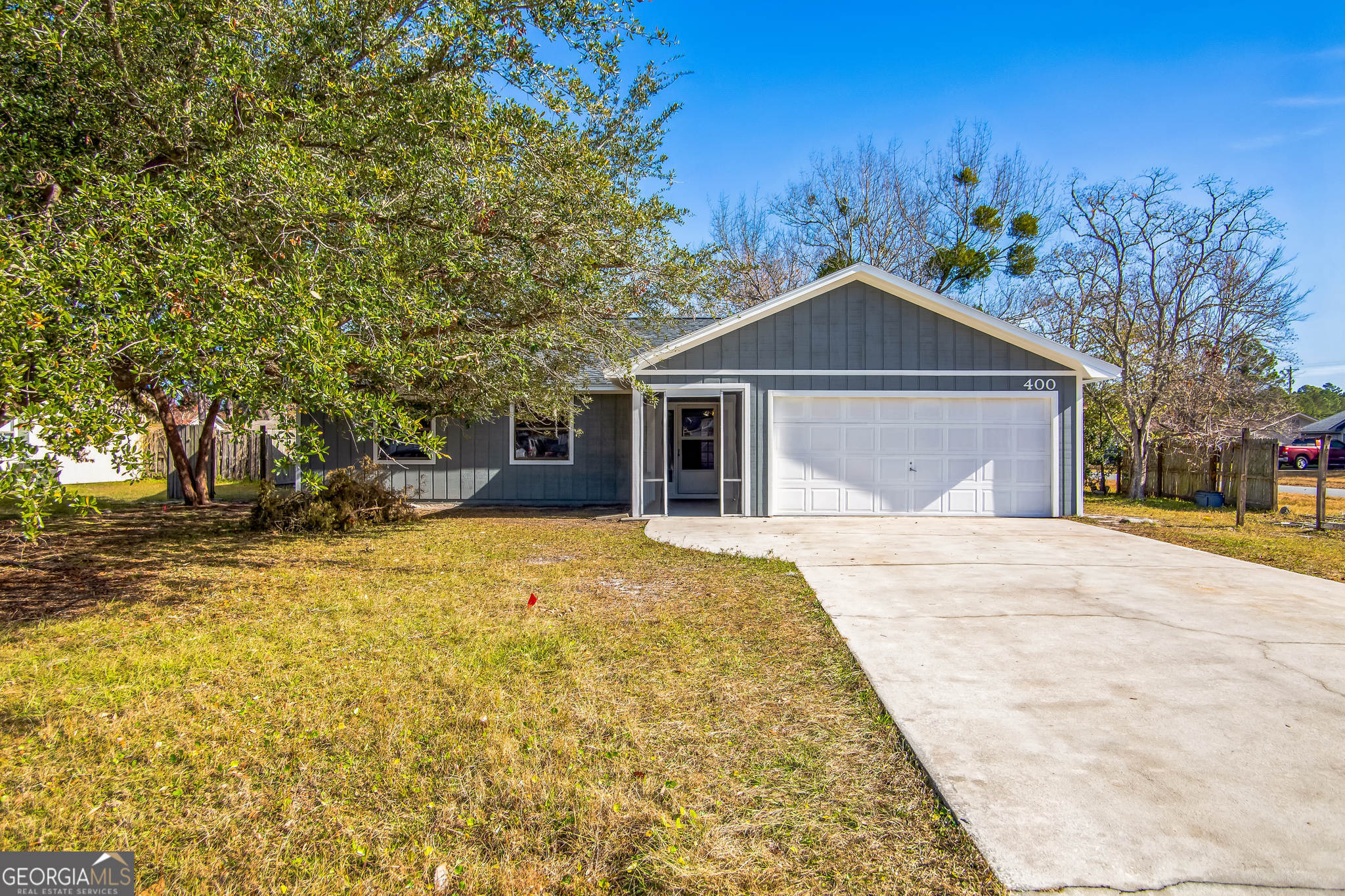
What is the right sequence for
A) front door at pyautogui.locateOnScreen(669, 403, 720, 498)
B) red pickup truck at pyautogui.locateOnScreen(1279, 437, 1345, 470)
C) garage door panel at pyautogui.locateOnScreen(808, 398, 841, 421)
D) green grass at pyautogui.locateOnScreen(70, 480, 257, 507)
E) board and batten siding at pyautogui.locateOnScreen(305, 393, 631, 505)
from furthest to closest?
1. red pickup truck at pyautogui.locateOnScreen(1279, 437, 1345, 470)
2. green grass at pyautogui.locateOnScreen(70, 480, 257, 507)
3. front door at pyautogui.locateOnScreen(669, 403, 720, 498)
4. board and batten siding at pyautogui.locateOnScreen(305, 393, 631, 505)
5. garage door panel at pyautogui.locateOnScreen(808, 398, 841, 421)

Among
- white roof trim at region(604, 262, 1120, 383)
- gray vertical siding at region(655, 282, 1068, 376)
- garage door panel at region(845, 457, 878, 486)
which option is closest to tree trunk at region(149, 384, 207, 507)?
white roof trim at region(604, 262, 1120, 383)

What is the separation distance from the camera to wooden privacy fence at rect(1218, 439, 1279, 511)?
12.5m

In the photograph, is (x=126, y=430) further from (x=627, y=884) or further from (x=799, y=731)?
(x=799, y=731)

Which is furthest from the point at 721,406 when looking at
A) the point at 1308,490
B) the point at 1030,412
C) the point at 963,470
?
the point at 1308,490

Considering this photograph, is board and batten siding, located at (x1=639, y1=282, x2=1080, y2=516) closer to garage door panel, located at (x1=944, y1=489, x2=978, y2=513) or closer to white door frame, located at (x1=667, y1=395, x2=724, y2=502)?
garage door panel, located at (x1=944, y1=489, x2=978, y2=513)

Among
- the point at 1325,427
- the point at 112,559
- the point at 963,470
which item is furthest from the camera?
the point at 1325,427

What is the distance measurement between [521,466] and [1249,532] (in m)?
12.6

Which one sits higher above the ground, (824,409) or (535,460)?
(824,409)

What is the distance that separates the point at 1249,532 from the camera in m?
10.2

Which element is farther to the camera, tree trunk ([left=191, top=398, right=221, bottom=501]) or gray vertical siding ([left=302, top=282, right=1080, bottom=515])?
tree trunk ([left=191, top=398, right=221, bottom=501])

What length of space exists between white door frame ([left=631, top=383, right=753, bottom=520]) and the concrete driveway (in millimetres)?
4489

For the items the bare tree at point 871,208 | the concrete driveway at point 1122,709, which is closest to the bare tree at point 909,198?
the bare tree at point 871,208

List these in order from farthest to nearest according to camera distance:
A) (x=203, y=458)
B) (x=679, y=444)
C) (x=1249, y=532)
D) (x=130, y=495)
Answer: (x=130, y=495)
(x=679, y=444)
(x=203, y=458)
(x=1249, y=532)

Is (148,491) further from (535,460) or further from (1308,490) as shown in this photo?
(1308,490)
